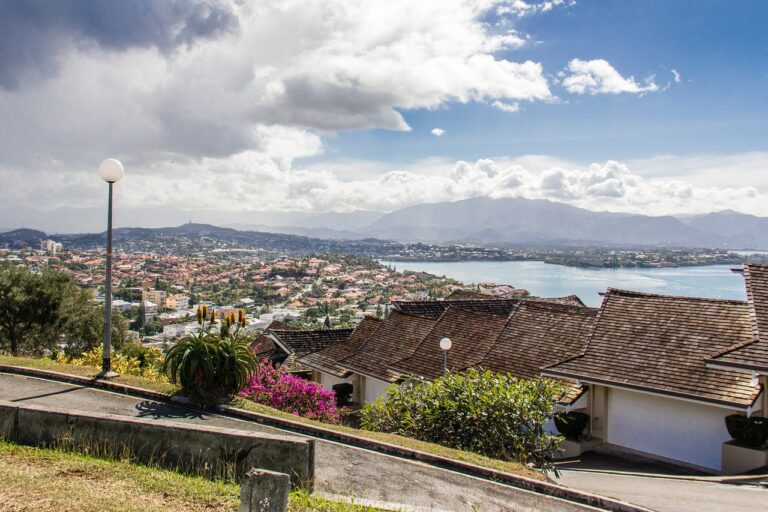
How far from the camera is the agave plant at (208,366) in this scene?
9883 mm

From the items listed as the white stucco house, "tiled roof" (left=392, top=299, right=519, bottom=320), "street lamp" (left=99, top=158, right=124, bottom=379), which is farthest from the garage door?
"street lamp" (left=99, top=158, right=124, bottom=379)

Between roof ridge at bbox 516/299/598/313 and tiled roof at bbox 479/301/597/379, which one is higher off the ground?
roof ridge at bbox 516/299/598/313

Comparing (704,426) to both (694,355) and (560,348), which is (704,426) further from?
(560,348)

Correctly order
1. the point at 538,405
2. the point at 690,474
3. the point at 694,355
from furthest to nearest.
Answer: the point at 694,355 → the point at 690,474 → the point at 538,405

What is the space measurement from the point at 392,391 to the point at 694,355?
23.2ft

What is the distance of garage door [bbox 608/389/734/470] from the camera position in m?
11.8

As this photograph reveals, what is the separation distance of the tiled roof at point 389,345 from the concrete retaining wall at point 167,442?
35.4 ft

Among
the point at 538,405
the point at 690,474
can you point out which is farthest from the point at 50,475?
the point at 690,474

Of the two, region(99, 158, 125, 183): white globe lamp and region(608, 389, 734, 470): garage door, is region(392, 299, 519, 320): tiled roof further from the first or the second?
region(99, 158, 125, 183): white globe lamp

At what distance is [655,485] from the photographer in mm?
9602

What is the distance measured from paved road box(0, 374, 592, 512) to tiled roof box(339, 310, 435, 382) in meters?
8.71

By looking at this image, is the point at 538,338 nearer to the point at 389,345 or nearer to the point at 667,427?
the point at 667,427

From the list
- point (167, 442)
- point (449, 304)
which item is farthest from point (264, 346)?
point (167, 442)

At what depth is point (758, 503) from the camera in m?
7.95
